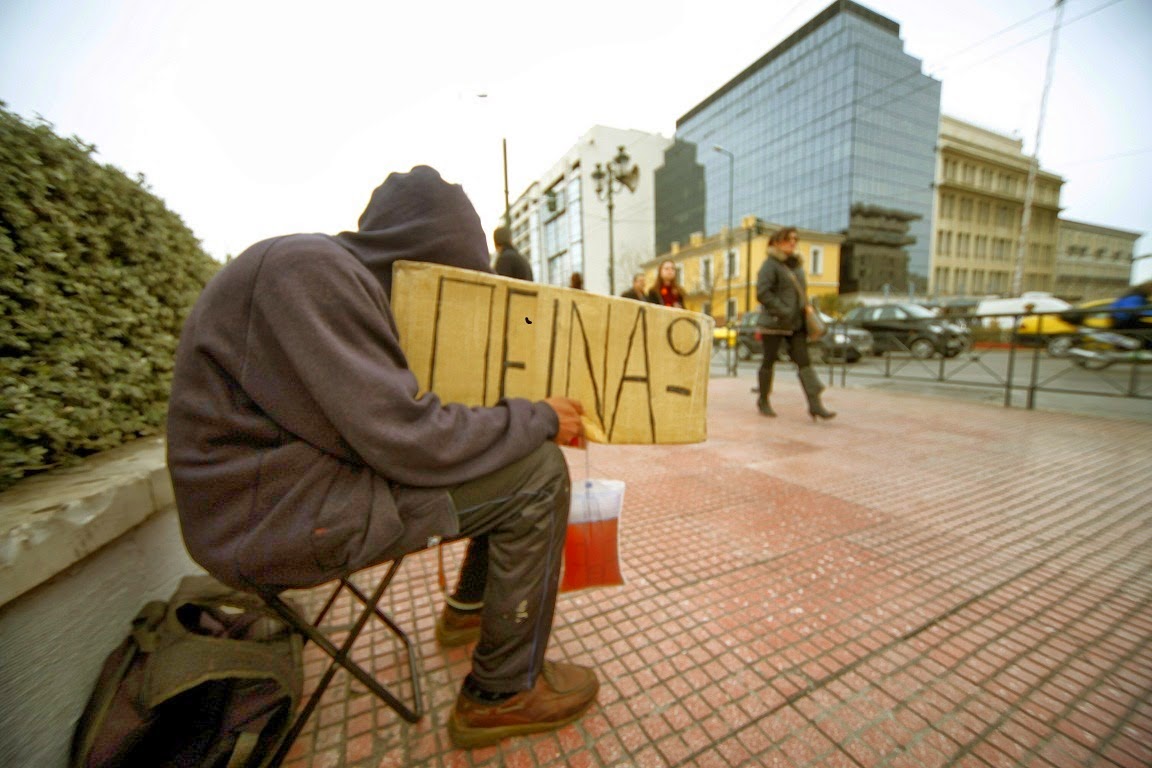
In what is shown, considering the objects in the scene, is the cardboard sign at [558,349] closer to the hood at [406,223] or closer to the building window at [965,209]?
the hood at [406,223]

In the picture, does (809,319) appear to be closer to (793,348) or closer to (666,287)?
(793,348)

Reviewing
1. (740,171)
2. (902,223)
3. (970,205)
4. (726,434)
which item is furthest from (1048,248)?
(726,434)

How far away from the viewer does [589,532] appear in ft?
5.14

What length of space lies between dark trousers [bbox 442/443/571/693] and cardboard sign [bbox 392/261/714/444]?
0.97 feet

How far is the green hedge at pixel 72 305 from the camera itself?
4.17ft

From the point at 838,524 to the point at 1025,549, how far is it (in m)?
0.83

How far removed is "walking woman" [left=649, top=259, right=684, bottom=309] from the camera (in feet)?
19.3

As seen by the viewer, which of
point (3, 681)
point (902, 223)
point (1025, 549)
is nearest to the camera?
point (3, 681)

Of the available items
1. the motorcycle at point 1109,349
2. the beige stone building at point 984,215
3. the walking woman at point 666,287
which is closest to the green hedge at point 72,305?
the walking woman at point 666,287

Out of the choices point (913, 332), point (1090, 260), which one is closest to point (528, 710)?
point (913, 332)

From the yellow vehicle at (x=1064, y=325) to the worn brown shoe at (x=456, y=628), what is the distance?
5489 millimetres

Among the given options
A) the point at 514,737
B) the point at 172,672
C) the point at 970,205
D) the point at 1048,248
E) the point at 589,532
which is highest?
the point at 970,205

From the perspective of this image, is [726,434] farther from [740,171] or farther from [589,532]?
[740,171]

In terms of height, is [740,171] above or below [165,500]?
above
